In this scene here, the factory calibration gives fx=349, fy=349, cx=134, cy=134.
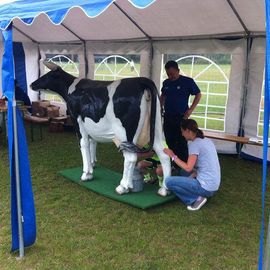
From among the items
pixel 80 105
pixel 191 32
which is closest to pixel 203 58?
pixel 191 32

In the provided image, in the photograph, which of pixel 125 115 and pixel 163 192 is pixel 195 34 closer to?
pixel 125 115

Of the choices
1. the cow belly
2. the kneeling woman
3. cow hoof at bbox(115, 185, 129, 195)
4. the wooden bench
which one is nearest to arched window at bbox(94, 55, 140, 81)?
the wooden bench

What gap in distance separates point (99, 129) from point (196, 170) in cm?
130

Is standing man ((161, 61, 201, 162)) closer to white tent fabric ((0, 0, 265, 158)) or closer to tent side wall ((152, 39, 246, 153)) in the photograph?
white tent fabric ((0, 0, 265, 158))

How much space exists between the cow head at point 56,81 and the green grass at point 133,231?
1.29 metres

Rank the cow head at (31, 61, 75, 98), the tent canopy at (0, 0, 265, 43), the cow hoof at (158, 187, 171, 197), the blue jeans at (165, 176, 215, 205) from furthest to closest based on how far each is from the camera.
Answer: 1. the cow head at (31, 61, 75, 98)
2. the cow hoof at (158, 187, 171, 197)
3. the blue jeans at (165, 176, 215, 205)
4. the tent canopy at (0, 0, 265, 43)

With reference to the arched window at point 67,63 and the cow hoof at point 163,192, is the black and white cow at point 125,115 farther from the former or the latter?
the arched window at point 67,63

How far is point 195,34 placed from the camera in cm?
595

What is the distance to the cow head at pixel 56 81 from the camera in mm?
4750

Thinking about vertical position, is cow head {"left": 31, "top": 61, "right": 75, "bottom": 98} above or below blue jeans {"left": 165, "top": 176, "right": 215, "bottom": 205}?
above

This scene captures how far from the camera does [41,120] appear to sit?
24.6 ft

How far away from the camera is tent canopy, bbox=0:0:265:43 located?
3.24 m

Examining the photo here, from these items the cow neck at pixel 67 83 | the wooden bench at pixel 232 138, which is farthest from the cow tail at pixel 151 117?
the wooden bench at pixel 232 138

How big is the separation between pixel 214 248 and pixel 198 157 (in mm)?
1006
